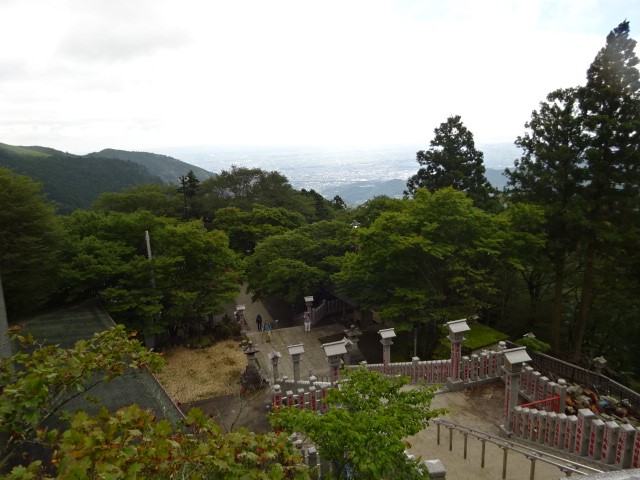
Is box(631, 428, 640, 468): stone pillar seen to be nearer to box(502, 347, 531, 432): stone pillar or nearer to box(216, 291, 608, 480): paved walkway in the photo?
box(216, 291, 608, 480): paved walkway

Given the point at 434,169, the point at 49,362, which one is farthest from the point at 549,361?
the point at 434,169

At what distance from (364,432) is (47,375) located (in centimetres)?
327

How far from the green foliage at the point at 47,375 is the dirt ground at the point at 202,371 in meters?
8.18

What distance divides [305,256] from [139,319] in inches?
307

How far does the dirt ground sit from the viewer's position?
41.9ft

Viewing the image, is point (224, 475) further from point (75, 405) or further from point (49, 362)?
point (75, 405)

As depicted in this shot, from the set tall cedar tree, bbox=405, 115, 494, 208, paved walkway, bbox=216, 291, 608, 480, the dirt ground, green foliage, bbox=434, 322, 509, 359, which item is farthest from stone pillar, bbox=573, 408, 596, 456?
tall cedar tree, bbox=405, 115, 494, 208

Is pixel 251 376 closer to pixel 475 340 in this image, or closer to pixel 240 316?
pixel 240 316

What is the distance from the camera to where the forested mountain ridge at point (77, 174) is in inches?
3110

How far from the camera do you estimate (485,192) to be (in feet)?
78.9

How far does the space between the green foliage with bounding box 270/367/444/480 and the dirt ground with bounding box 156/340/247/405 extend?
8.15 m

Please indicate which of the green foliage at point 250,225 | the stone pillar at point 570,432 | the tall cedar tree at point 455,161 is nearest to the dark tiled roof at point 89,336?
the stone pillar at point 570,432

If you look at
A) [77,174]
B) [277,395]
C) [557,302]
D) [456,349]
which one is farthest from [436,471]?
[77,174]

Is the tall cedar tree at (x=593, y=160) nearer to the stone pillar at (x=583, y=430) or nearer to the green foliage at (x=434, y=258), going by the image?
the green foliage at (x=434, y=258)
